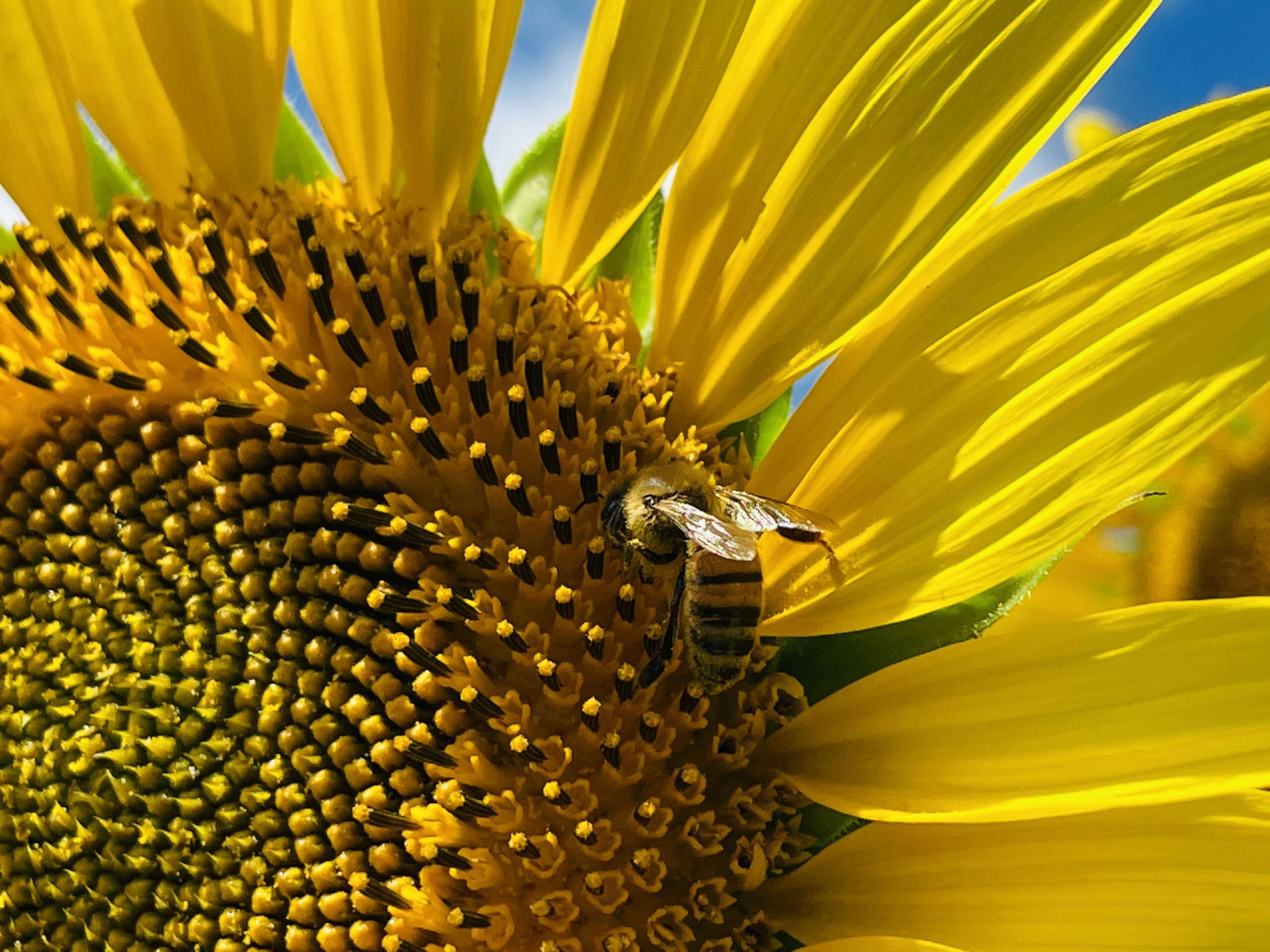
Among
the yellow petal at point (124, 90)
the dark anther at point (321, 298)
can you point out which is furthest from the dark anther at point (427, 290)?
the yellow petal at point (124, 90)

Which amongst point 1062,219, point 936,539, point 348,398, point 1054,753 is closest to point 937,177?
point 1062,219

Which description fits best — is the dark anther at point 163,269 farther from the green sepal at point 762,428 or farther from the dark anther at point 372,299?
the green sepal at point 762,428

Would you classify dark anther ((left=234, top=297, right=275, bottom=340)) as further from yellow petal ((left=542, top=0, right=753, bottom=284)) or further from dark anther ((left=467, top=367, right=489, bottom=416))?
yellow petal ((left=542, top=0, right=753, bottom=284))

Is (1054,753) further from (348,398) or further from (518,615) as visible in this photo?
(348,398)

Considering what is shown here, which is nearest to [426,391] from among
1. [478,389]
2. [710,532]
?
[478,389]

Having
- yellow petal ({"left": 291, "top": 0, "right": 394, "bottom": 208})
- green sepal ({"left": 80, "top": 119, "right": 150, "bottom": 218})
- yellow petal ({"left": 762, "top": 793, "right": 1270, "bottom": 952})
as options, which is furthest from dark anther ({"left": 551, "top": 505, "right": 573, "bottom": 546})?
green sepal ({"left": 80, "top": 119, "right": 150, "bottom": 218})
